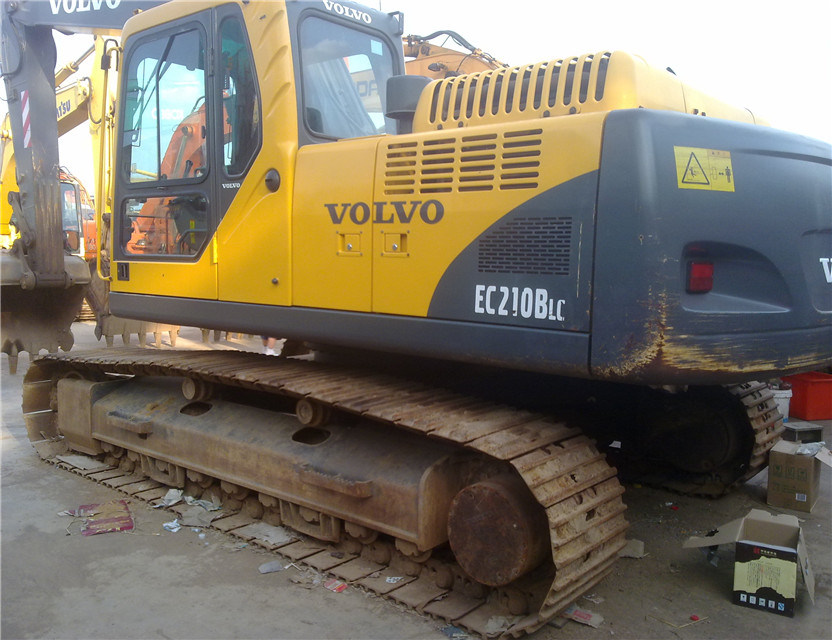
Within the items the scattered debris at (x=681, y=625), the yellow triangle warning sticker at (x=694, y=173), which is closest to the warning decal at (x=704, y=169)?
the yellow triangle warning sticker at (x=694, y=173)

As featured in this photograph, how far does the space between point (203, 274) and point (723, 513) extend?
330 centimetres

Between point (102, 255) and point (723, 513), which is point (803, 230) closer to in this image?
point (723, 513)

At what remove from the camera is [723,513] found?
14.5 feet

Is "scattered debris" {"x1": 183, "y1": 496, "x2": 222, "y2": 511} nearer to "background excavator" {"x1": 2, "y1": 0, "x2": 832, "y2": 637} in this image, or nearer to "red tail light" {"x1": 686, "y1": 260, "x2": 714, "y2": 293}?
"background excavator" {"x1": 2, "y1": 0, "x2": 832, "y2": 637}

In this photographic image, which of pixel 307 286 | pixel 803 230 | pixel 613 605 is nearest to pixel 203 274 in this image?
pixel 307 286

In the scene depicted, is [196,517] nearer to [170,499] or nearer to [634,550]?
[170,499]

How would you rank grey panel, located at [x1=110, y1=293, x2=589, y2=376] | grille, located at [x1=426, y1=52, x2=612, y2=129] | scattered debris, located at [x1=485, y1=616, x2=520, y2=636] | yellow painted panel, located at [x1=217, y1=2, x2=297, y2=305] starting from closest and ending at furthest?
grey panel, located at [x1=110, y1=293, x2=589, y2=376] → scattered debris, located at [x1=485, y1=616, x2=520, y2=636] → grille, located at [x1=426, y1=52, x2=612, y2=129] → yellow painted panel, located at [x1=217, y1=2, x2=297, y2=305]

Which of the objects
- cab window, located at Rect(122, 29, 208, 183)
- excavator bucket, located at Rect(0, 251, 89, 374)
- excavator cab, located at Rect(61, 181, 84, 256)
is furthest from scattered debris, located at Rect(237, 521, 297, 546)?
excavator cab, located at Rect(61, 181, 84, 256)

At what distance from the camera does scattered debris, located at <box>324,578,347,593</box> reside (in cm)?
343

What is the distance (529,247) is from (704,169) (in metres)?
0.69

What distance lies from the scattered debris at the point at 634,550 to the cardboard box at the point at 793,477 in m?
1.15

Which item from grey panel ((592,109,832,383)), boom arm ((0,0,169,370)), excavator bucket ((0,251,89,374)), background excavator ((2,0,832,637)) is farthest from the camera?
excavator bucket ((0,251,89,374))

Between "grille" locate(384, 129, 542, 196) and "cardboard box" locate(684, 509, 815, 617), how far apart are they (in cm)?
186

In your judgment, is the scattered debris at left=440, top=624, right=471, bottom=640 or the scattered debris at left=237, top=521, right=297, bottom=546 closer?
the scattered debris at left=440, top=624, right=471, bottom=640
